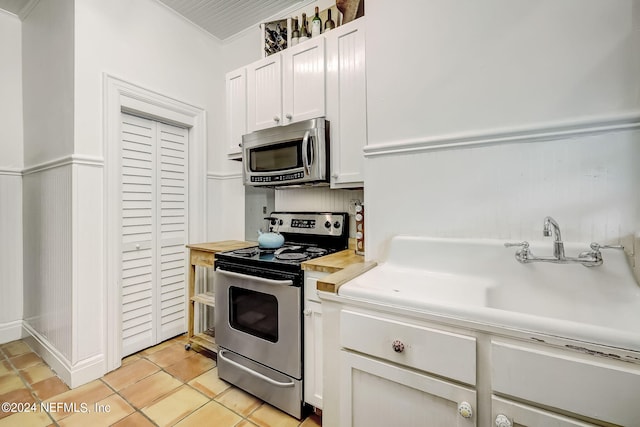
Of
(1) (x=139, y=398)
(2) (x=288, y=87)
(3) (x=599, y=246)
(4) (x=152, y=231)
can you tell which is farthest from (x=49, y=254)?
(3) (x=599, y=246)

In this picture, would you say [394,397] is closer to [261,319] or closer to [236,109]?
[261,319]

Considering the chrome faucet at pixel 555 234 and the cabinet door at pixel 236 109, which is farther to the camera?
the cabinet door at pixel 236 109

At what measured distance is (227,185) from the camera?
8.88 ft

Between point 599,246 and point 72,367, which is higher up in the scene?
point 599,246

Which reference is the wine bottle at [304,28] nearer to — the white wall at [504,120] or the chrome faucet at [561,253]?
the white wall at [504,120]

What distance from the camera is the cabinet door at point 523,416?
0.61m

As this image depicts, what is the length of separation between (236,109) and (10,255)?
240 cm

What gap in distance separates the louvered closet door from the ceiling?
1.01m

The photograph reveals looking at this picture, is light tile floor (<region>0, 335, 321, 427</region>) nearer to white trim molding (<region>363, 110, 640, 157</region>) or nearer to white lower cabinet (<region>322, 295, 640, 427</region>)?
white lower cabinet (<region>322, 295, 640, 427</region>)

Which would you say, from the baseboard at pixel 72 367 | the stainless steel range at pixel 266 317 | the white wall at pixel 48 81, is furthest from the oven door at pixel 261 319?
the white wall at pixel 48 81

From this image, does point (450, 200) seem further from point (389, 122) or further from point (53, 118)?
point (53, 118)

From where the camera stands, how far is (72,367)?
5.56 ft

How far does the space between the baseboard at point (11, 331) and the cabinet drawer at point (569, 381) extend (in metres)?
3.61

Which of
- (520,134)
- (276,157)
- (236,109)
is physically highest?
(236,109)
